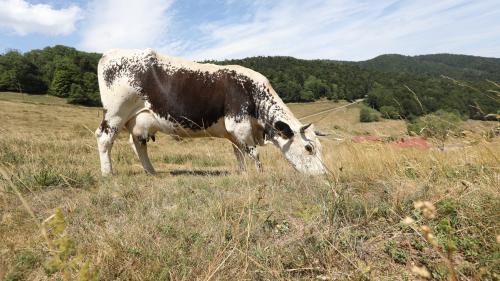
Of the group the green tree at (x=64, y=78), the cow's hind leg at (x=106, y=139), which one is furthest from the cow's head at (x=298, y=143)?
the green tree at (x=64, y=78)

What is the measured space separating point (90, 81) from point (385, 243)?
59.0m

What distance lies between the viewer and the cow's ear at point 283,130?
688 centimetres

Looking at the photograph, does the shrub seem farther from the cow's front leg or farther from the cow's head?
the cow's front leg

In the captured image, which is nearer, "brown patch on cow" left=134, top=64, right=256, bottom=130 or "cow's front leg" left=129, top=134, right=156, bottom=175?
"brown patch on cow" left=134, top=64, right=256, bottom=130

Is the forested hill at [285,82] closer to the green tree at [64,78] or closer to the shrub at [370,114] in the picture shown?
the green tree at [64,78]

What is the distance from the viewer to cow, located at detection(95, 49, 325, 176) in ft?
22.5

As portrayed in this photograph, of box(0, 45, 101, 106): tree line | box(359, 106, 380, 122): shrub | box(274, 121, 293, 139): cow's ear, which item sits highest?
box(0, 45, 101, 106): tree line

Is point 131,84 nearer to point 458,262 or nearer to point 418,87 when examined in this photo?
point 458,262

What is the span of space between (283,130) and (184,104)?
2.07 meters

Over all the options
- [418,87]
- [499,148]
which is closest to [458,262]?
[499,148]

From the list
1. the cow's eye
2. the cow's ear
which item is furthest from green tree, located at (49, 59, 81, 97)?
the cow's eye

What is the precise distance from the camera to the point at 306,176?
15.5 feet

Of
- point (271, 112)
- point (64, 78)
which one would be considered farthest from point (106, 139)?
point (64, 78)

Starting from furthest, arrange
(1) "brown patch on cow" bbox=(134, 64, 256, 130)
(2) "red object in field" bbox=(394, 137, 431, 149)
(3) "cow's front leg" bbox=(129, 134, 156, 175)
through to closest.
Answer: (3) "cow's front leg" bbox=(129, 134, 156, 175), (1) "brown patch on cow" bbox=(134, 64, 256, 130), (2) "red object in field" bbox=(394, 137, 431, 149)
